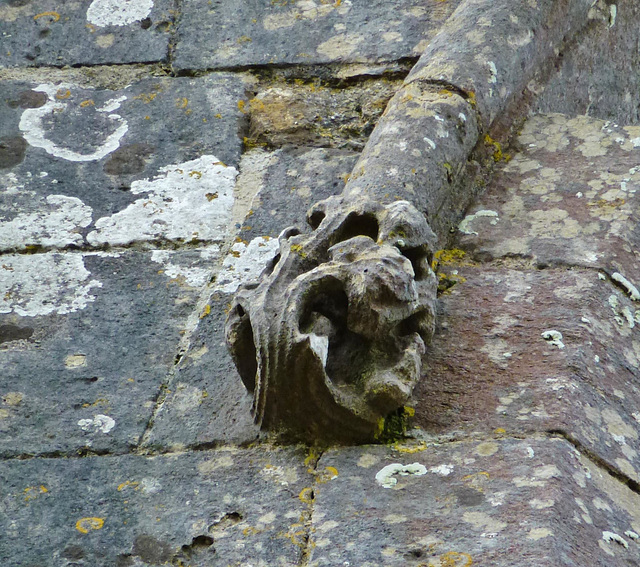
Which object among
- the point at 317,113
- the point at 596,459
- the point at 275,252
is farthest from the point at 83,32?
the point at 596,459

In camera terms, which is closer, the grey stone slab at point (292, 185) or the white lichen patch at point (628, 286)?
the white lichen patch at point (628, 286)

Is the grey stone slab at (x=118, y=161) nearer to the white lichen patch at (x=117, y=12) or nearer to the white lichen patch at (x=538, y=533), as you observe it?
the white lichen patch at (x=117, y=12)

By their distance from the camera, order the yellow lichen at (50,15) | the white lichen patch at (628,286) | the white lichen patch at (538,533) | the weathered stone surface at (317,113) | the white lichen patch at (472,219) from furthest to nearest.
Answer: the yellow lichen at (50,15) → the weathered stone surface at (317,113) → the white lichen patch at (472,219) → the white lichen patch at (628,286) → the white lichen patch at (538,533)

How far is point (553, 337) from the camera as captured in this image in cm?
192

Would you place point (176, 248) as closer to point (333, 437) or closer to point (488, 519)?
point (333, 437)

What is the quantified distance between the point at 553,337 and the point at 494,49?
2.56ft

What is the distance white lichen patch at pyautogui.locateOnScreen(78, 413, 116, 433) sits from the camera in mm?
1971

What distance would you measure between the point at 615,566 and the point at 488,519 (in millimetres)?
178

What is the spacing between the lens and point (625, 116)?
3051 mm

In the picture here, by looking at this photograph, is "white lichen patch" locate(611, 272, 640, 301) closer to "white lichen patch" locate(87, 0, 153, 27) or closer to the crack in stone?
the crack in stone

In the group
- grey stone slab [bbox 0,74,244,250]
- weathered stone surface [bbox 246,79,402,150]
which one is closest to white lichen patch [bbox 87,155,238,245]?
grey stone slab [bbox 0,74,244,250]

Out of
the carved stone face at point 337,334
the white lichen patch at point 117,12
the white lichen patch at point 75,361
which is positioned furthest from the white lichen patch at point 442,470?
the white lichen patch at point 117,12

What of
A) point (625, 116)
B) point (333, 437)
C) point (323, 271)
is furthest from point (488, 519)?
point (625, 116)

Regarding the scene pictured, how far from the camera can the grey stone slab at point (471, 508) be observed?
5.16ft
